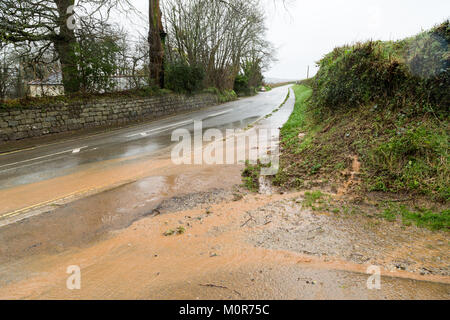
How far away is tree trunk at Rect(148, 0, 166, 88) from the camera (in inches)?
680

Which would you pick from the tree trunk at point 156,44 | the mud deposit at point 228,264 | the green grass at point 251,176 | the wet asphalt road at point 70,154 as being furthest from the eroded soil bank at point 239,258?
the tree trunk at point 156,44

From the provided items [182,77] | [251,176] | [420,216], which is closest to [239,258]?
[420,216]

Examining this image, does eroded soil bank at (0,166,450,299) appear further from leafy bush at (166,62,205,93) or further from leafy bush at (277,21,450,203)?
leafy bush at (166,62,205,93)

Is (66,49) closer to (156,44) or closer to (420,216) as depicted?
(156,44)

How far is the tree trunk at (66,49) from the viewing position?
42.6ft

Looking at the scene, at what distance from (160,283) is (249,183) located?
10.6 ft

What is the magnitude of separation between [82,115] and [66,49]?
3348 mm

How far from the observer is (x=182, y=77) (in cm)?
2098

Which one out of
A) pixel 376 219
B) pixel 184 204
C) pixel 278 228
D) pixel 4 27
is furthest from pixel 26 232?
pixel 4 27

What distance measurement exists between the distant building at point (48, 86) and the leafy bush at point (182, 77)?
8148mm

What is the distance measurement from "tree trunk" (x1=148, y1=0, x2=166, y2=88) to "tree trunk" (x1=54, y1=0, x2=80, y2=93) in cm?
484

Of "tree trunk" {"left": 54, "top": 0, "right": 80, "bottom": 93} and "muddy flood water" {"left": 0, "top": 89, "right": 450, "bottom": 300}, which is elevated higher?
"tree trunk" {"left": 54, "top": 0, "right": 80, "bottom": 93}

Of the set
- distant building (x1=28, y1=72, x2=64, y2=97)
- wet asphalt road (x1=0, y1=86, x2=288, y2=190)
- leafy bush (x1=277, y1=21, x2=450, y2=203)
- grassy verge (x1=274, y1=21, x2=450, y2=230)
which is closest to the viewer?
grassy verge (x1=274, y1=21, x2=450, y2=230)

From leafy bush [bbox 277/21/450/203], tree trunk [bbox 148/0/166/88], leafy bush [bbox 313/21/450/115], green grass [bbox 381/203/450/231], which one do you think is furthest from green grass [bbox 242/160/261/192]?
tree trunk [bbox 148/0/166/88]
